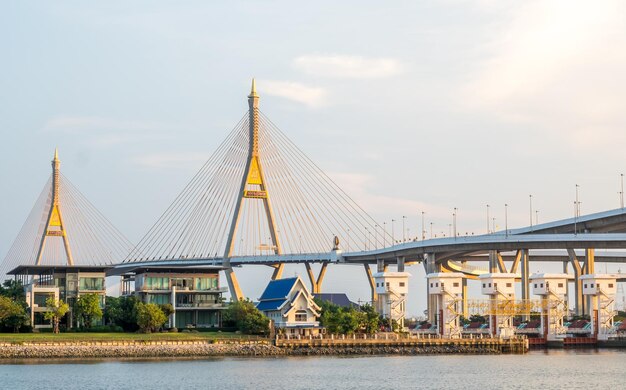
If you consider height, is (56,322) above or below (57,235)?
below

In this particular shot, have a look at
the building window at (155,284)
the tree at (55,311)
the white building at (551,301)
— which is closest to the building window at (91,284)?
the building window at (155,284)

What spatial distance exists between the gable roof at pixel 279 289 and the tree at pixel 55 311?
17.6 meters

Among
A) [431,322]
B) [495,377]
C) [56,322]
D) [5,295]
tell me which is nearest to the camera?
[495,377]

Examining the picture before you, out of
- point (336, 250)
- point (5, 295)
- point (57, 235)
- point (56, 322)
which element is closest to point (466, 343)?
point (56, 322)

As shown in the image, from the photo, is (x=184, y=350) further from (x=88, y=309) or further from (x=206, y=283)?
(x=206, y=283)

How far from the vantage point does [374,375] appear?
70.4m

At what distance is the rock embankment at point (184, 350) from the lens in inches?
3125

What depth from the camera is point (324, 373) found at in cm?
7125

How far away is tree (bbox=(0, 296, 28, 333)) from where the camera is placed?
Answer: 88.9m

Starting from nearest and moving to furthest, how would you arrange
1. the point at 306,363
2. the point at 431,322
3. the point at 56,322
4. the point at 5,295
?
the point at 306,363 < the point at 56,322 < the point at 5,295 < the point at 431,322

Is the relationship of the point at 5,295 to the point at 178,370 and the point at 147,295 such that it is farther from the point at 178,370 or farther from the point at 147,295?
the point at 178,370

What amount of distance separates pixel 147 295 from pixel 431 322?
118 feet

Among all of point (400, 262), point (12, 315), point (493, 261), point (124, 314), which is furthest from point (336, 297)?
point (12, 315)

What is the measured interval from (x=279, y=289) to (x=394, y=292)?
11.4 metres
